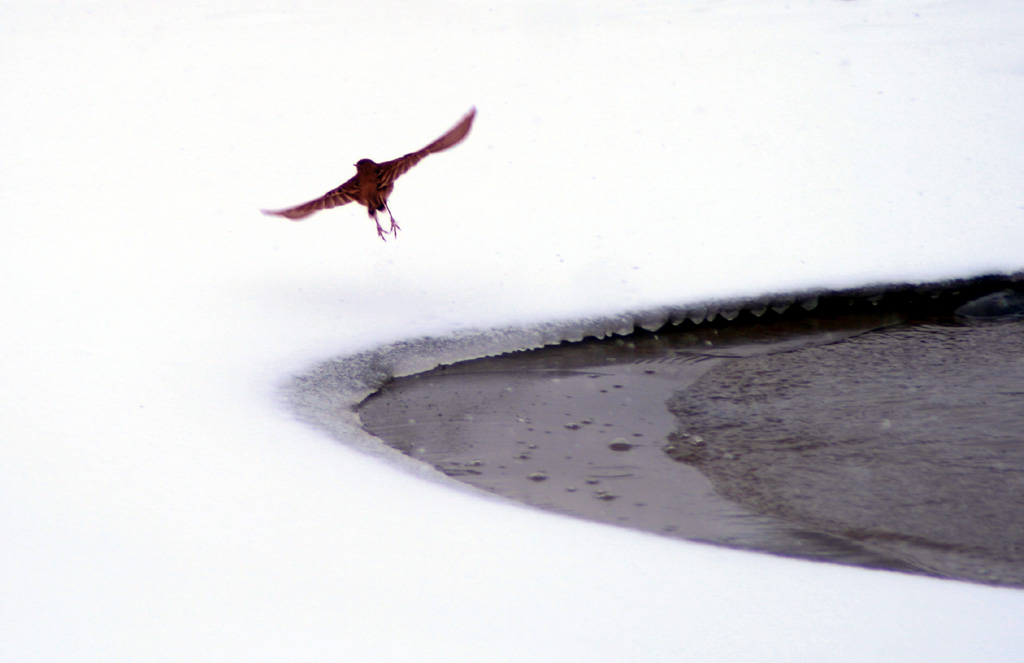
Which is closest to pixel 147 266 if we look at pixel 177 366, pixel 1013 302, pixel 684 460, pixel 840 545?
pixel 177 366

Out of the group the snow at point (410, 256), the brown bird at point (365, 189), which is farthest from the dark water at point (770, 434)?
the brown bird at point (365, 189)

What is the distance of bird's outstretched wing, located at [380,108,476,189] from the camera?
230cm

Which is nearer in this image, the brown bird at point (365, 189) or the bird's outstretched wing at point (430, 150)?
the bird's outstretched wing at point (430, 150)

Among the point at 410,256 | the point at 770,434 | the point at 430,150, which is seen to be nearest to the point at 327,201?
the point at 430,150

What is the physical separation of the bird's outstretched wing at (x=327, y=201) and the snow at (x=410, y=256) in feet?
1.22

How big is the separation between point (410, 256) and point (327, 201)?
71 centimetres

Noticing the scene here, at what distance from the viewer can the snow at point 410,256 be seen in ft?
4.79

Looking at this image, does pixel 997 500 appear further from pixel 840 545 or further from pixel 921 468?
pixel 840 545

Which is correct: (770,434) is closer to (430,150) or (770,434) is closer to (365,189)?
(430,150)

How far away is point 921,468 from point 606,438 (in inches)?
27.4

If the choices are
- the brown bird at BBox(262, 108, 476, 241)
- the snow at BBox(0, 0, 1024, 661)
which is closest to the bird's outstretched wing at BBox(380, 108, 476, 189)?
the brown bird at BBox(262, 108, 476, 241)

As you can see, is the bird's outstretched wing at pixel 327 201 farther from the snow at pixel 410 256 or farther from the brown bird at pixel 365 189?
the snow at pixel 410 256

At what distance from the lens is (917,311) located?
2953 millimetres

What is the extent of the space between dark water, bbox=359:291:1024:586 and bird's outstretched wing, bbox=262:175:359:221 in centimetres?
52
